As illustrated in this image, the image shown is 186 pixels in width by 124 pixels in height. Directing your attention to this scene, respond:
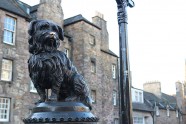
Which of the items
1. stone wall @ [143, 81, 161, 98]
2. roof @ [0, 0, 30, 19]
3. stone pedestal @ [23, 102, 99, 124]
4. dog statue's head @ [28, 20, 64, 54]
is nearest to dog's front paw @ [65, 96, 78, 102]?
stone pedestal @ [23, 102, 99, 124]

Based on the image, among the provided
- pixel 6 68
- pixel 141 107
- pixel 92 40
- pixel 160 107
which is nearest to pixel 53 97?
pixel 6 68

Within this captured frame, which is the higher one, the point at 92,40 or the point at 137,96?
the point at 92,40

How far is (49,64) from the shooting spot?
2.92 m

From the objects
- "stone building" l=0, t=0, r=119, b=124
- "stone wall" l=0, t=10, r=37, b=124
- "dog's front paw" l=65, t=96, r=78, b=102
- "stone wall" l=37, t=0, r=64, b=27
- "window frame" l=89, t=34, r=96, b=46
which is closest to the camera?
"dog's front paw" l=65, t=96, r=78, b=102

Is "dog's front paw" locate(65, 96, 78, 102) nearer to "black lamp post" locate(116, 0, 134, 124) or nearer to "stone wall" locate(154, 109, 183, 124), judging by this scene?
"black lamp post" locate(116, 0, 134, 124)

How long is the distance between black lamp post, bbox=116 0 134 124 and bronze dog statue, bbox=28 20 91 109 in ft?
1.53

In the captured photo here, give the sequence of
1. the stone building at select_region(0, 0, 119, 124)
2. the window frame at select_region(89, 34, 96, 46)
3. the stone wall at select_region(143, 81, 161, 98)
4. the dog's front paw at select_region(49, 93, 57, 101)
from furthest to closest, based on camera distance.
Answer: the stone wall at select_region(143, 81, 161, 98) → the window frame at select_region(89, 34, 96, 46) → the stone building at select_region(0, 0, 119, 124) → the dog's front paw at select_region(49, 93, 57, 101)

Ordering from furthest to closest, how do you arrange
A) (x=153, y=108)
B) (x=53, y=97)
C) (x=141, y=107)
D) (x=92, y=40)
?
(x=153, y=108)
(x=141, y=107)
(x=92, y=40)
(x=53, y=97)

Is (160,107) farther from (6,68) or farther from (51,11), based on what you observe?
(6,68)

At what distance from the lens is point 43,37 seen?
2945mm

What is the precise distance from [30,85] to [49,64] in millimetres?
17623

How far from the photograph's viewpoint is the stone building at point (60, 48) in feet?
60.8

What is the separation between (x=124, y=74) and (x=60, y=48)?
64.3 feet

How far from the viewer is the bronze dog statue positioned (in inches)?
115
